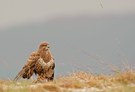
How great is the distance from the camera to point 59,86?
8.27 m

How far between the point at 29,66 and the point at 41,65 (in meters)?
0.36

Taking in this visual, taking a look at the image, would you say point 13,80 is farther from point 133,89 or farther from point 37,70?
point 133,89

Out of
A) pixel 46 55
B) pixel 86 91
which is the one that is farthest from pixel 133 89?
pixel 46 55

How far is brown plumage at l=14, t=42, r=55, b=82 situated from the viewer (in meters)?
11.4

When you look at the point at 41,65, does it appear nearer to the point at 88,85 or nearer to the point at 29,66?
the point at 29,66

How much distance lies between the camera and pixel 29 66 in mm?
11641

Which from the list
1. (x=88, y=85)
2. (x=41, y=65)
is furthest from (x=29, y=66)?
(x=88, y=85)

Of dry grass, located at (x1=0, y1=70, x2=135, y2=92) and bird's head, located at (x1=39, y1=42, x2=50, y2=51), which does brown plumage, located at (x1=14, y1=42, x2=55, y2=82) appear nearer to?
bird's head, located at (x1=39, y1=42, x2=50, y2=51)

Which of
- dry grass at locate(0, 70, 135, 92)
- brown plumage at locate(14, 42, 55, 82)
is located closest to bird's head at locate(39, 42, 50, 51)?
brown plumage at locate(14, 42, 55, 82)

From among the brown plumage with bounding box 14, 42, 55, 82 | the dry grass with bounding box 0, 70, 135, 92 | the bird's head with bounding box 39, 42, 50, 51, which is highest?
the bird's head with bounding box 39, 42, 50, 51

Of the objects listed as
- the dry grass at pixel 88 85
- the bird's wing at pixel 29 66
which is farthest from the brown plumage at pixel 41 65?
the dry grass at pixel 88 85

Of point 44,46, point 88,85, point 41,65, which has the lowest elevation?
point 88,85

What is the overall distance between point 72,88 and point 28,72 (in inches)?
136

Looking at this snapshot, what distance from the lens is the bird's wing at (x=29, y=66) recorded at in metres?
11.4
